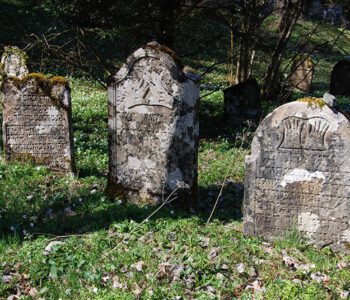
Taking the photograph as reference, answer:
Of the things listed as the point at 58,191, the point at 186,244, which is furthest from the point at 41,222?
the point at 186,244

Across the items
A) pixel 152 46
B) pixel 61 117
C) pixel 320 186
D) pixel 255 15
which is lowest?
pixel 320 186

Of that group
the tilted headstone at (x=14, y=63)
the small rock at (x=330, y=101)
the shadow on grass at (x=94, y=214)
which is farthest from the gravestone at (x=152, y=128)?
the tilted headstone at (x=14, y=63)

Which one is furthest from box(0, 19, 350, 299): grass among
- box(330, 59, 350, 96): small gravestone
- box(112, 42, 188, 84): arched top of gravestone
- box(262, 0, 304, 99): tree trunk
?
box(330, 59, 350, 96): small gravestone

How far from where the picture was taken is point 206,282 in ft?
16.7

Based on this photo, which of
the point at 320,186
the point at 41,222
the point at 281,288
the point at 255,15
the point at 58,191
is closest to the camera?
the point at 281,288

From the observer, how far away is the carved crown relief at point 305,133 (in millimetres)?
5855

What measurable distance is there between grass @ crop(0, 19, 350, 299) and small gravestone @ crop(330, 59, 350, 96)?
1244cm

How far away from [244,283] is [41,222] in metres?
3.02

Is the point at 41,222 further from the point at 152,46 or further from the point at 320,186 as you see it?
the point at 320,186

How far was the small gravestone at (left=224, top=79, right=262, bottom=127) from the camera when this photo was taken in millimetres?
13266

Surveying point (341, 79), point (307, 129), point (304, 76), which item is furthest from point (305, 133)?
point (304, 76)

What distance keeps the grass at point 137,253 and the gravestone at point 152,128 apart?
42 centimetres

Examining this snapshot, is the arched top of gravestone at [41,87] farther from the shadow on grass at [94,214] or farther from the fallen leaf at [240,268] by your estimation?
the fallen leaf at [240,268]

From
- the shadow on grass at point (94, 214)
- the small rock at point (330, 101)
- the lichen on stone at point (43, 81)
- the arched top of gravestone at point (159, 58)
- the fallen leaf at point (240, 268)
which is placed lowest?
the fallen leaf at point (240, 268)
